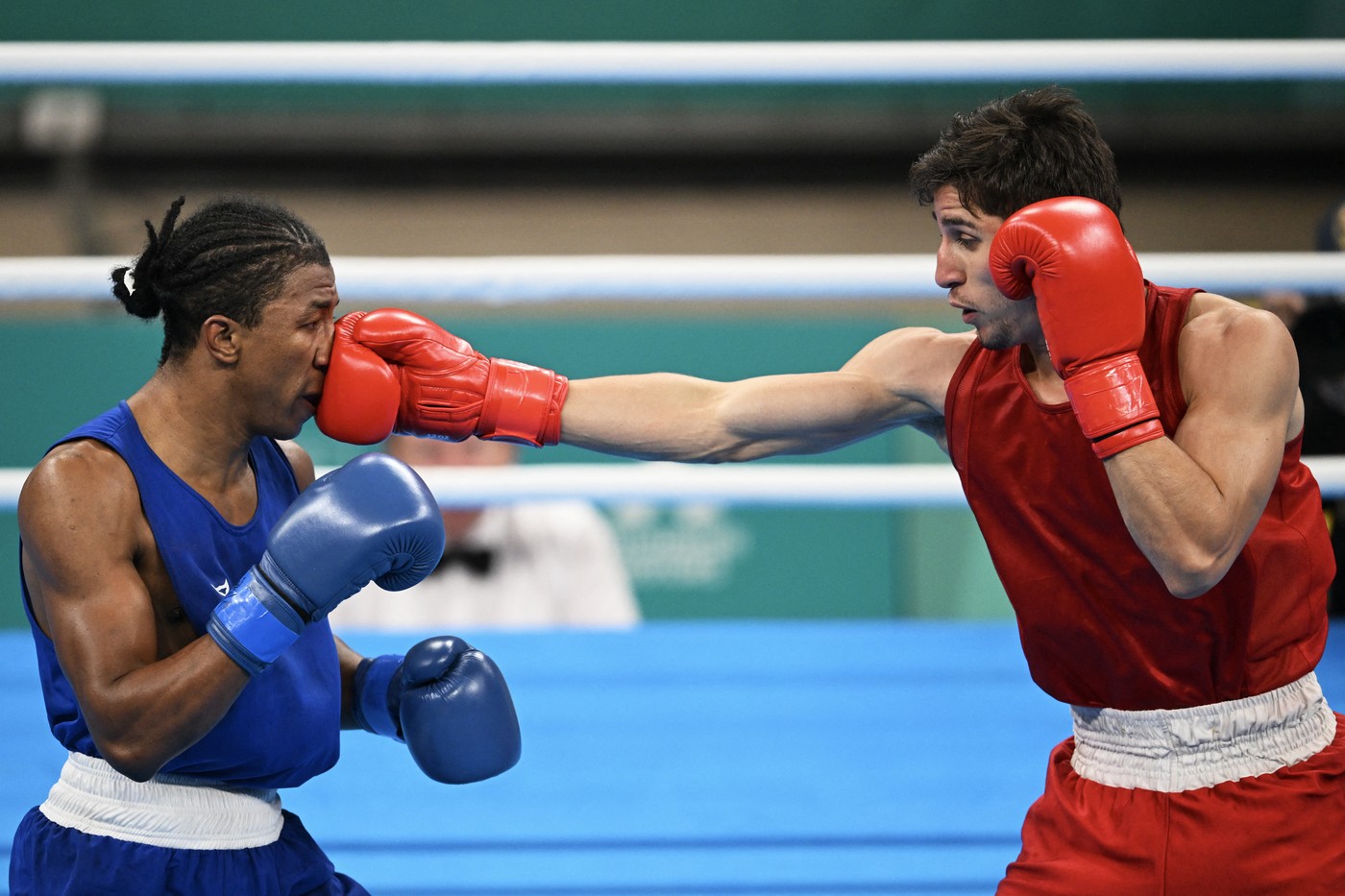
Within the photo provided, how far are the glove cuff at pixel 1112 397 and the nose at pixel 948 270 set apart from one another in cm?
26

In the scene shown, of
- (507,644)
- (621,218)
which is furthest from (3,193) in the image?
(507,644)

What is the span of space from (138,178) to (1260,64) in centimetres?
739

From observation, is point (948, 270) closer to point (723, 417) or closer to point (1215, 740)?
point (723, 417)

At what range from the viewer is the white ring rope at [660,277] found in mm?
2893

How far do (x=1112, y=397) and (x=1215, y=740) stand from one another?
1.66 ft

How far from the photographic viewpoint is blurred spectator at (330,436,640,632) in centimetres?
466

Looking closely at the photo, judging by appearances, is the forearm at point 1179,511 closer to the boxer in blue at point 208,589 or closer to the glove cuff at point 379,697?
the boxer in blue at point 208,589

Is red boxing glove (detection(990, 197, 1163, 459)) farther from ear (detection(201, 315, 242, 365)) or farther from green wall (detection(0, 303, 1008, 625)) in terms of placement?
green wall (detection(0, 303, 1008, 625))

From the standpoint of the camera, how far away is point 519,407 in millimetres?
2139

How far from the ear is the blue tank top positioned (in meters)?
0.14

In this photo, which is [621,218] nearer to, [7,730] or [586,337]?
[586,337]

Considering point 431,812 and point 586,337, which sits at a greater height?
point 586,337

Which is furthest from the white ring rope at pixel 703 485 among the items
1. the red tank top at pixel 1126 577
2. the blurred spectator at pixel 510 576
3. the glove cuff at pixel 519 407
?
the blurred spectator at pixel 510 576

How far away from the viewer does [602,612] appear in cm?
469
